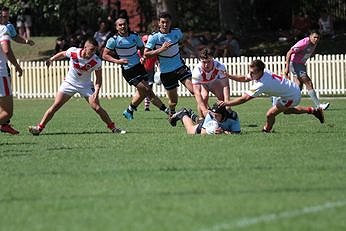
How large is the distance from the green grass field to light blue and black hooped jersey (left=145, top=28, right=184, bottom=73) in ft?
8.14

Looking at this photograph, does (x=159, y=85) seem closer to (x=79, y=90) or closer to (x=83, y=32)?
(x=83, y=32)

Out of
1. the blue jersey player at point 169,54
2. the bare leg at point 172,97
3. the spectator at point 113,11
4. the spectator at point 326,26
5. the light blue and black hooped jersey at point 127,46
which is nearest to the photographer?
the blue jersey player at point 169,54

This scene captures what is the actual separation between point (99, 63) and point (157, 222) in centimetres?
939

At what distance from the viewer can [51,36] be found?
177 ft

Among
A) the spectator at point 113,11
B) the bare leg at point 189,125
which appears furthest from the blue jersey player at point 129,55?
the spectator at point 113,11

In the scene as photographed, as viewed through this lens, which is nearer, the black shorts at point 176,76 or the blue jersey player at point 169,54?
the blue jersey player at point 169,54

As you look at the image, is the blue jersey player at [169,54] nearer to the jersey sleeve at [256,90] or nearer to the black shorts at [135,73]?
the black shorts at [135,73]

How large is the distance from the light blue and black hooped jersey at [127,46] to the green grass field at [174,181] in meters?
2.94

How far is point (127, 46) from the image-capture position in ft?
68.5

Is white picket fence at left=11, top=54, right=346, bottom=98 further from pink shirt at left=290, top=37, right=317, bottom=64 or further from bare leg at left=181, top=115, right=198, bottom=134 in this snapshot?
bare leg at left=181, top=115, right=198, bottom=134

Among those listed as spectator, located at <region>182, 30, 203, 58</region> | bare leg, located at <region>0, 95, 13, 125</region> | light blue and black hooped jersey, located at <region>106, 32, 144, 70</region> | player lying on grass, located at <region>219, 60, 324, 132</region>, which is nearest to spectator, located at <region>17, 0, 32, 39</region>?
spectator, located at <region>182, 30, 203, 58</region>

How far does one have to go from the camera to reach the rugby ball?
1670cm

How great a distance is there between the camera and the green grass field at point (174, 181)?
28.3ft

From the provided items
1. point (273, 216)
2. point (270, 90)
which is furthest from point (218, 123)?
point (273, 216)
